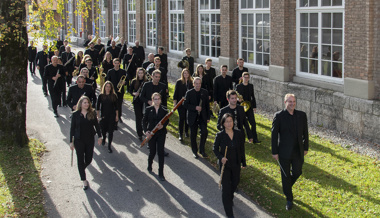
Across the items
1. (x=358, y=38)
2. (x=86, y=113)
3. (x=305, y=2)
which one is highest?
(x=305, y=2)

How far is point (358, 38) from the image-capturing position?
1271cm

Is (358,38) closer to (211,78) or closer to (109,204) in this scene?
(211,78)

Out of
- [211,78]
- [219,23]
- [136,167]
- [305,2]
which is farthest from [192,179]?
[219,23]

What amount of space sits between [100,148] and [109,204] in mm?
3997

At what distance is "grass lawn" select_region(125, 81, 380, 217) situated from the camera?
27.9ft

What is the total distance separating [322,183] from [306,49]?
6.38 metres

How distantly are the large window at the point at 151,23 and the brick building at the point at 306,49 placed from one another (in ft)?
18.2

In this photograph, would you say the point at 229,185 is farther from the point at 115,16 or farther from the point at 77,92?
the point at 115,16

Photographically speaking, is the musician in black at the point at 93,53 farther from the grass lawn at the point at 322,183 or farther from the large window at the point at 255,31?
the grass lawn at the point at 322,183

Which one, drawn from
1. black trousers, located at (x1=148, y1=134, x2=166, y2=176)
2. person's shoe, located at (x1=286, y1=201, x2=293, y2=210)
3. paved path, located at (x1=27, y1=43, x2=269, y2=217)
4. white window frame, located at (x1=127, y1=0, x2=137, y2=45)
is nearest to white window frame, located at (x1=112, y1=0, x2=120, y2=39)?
white window frame, located at (x1=127, y1=0, x2=137, y2=45)

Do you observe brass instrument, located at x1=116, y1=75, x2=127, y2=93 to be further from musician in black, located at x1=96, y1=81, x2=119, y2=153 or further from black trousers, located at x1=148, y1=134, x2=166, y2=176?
black trousers, located at x1=148, y1=134, x2=166, y2=176

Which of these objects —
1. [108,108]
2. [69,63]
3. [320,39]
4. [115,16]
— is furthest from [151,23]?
[108,108]

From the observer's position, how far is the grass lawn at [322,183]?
8.50 m

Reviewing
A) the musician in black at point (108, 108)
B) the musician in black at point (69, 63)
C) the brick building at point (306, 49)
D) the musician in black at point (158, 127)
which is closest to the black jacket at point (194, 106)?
the musician in black at point (158, 127)
